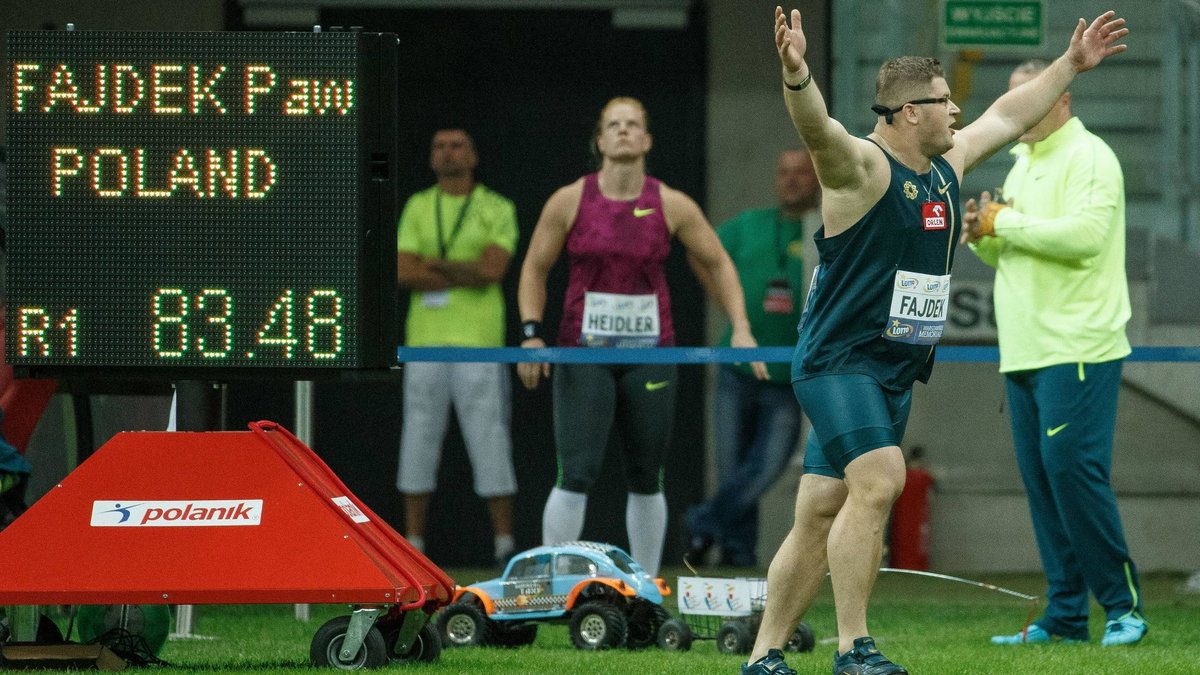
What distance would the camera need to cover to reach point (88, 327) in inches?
235

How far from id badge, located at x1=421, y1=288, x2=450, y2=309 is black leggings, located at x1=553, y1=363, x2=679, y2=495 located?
179 cm

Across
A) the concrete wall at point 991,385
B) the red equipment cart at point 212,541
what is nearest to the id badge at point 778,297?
the concrete wall at point 991,385

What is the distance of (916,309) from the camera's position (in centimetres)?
557

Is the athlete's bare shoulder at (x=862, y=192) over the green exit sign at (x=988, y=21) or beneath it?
beneath

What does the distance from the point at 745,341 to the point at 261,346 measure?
10.7ft

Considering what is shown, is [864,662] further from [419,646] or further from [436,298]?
[436,298]

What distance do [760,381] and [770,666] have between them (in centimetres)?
502

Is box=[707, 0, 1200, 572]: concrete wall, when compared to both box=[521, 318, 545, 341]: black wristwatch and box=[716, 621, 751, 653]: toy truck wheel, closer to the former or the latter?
box=[521, 318, 545, 341]: black wristwatch

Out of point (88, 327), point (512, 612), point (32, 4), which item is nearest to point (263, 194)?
point (88, 327)

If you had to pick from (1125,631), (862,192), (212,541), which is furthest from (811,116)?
(1125,631)

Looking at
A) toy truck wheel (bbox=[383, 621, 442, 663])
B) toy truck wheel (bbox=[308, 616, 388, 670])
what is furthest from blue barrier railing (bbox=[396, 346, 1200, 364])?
toy truck wheel (bbox=[308, 616, 388, 670])

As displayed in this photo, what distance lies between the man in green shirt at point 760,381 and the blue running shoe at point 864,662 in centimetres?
493

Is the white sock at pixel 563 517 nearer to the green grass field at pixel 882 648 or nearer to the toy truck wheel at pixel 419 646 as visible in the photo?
the green grass field at pixel 882 648

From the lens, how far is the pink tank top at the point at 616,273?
859 cm
